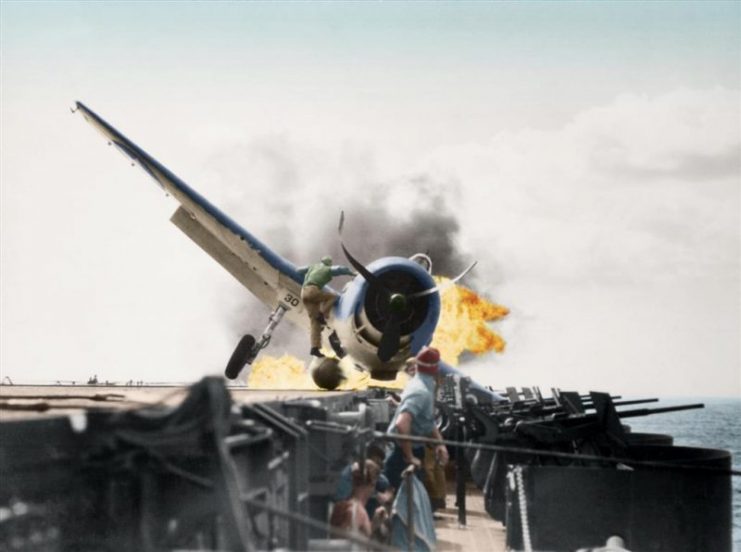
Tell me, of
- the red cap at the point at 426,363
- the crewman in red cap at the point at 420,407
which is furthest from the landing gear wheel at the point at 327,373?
the red cap at the point at 426,363

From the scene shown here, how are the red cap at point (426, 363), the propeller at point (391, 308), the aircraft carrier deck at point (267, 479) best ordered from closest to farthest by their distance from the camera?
the aircraft carrier deck at point (267, 479), the red cap at point (426, 363), the propeller at point (391, 308)

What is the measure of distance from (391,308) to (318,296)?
6.96ft

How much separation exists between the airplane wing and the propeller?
5391mm

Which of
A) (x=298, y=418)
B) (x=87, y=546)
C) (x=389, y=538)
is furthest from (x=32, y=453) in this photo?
(x=389, y=538)

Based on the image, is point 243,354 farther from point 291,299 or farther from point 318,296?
point 318,296

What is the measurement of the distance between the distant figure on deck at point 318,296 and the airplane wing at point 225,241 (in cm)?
396

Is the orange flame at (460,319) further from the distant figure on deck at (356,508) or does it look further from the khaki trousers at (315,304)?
the distant figure on deck at (356,508)

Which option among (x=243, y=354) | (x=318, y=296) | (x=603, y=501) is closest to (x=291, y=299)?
(x=243, y=354)

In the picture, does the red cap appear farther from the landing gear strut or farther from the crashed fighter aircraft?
the landing gear strut

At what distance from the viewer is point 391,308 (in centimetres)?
1952

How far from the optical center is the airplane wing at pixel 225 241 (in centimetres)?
2533

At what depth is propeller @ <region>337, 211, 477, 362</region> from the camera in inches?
768

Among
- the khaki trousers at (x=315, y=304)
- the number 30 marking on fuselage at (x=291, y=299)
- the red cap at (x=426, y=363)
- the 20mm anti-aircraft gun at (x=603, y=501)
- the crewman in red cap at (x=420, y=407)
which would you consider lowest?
the 20mm anti-aircraft gun at (x=603, y=501)

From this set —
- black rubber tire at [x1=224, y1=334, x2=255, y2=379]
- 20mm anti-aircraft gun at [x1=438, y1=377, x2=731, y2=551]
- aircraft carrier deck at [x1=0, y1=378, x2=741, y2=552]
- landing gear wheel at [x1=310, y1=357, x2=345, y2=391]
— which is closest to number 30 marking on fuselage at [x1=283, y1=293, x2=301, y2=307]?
black rubber tire at [x1=224, y1=334, x2=255, y2=379]
